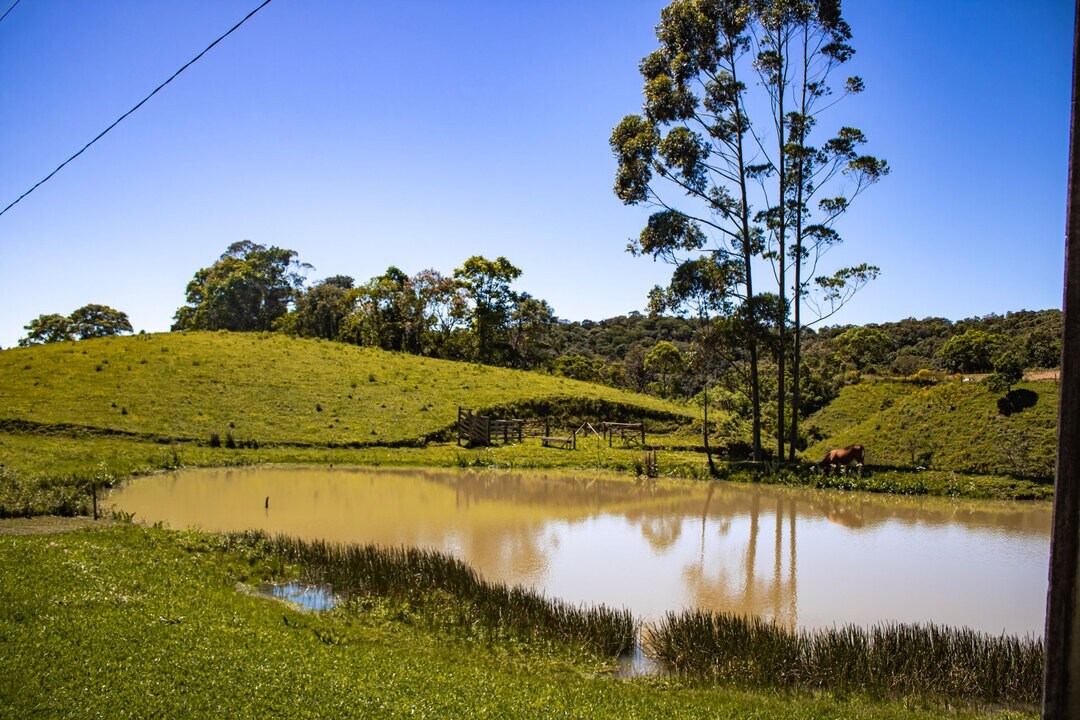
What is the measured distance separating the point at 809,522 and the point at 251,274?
71.0m

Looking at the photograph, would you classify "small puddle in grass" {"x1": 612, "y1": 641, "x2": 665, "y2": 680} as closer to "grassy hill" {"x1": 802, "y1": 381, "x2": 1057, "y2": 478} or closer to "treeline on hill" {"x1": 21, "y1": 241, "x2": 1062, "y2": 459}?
"grassy hill" {"x1": 802, "y1": 381, "x2": 1057, "y2": 478}

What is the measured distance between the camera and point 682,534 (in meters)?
18.5

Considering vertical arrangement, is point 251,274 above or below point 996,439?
above

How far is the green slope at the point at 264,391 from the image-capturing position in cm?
3422

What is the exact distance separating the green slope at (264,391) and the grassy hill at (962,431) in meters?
16.1

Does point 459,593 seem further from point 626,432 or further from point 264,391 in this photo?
point 626,432

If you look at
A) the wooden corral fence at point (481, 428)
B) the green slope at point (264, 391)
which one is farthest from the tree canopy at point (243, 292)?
the wooden corral fence at point (481, 428)

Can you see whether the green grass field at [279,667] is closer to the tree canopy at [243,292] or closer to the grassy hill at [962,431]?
the grassy hill at [962,431]

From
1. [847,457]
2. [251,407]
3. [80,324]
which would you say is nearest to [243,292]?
[80,324]

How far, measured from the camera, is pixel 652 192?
3291 centimetres

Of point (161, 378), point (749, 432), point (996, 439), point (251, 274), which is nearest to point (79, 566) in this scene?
point (996, 439)

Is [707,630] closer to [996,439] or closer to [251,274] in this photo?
[996,439]

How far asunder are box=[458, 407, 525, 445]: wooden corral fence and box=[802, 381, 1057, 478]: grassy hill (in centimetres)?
1545

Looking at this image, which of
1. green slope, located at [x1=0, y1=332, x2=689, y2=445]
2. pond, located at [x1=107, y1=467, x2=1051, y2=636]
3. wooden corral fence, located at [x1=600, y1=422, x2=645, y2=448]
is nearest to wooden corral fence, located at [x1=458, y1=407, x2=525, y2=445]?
green slope, located at [x1=0, y1=332, x2=689, y2=445]
